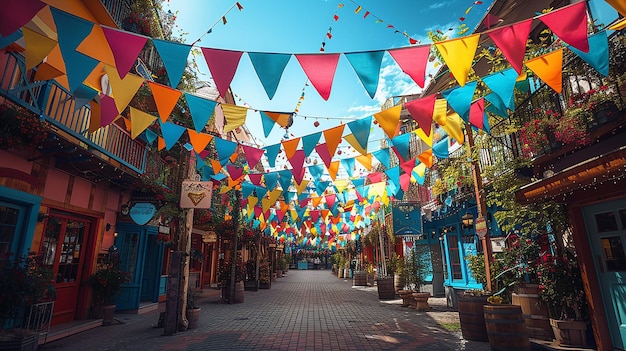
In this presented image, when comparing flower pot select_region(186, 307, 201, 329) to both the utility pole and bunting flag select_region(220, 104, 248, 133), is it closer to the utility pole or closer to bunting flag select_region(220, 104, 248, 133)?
bunting flag select_region(220, 104, 248, 133)

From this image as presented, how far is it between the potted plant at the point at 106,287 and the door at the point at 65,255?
1.44 ft

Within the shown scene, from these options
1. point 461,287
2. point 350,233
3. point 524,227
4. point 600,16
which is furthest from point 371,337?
point 350,233

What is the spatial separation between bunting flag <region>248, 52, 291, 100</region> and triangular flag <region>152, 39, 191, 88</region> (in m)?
0.82

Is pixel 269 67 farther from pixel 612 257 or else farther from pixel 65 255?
pixel 65 255

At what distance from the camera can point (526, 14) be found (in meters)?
8.50

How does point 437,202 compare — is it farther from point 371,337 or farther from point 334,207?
point 371,337

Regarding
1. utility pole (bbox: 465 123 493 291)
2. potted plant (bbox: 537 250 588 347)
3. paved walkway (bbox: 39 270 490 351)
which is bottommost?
paved walkway (bbox: 39 270 490 351)

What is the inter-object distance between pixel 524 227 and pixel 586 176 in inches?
97.5

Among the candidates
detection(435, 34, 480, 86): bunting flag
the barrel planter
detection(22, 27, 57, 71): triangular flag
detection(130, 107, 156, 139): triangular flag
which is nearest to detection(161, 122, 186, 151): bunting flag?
detection(130, 107, 156, 139): triangular flag

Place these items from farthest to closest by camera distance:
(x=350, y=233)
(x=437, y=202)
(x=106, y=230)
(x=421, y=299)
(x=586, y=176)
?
(x=350, y=233) < (x=437, y=202) < (x=421, y=299) < (x=106, y=230) < (x=586, y=176)

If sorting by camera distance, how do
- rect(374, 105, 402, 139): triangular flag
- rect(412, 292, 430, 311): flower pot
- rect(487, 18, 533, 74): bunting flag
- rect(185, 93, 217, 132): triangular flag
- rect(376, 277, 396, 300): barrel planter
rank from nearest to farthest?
rect(487, 18, 533, 74): bunting flag
rect(185, 93, 217, 132): triangular flag
rect(374, 105, 402, 139): triangular flag
rect(412, 292, 430, 311): flower pot
rect(376, 277, 396, 300): barrel planter

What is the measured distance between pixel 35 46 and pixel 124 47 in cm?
130

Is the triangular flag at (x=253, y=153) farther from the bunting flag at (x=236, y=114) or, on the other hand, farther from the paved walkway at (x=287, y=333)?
the paved walkway at (x=287, y=333)

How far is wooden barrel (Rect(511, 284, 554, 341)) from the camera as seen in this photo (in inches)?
228
